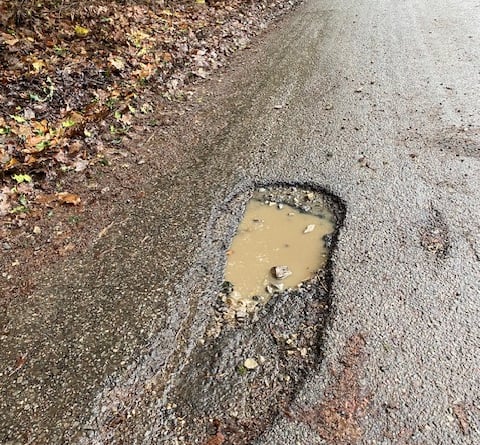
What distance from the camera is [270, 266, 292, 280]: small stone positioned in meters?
2.92

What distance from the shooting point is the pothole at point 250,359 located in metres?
2.14

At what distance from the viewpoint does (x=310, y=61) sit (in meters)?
6.09

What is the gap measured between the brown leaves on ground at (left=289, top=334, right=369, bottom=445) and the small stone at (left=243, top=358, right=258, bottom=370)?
1.07ft

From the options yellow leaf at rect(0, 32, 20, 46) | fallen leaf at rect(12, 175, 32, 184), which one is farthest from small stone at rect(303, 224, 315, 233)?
yellow leaf at rect(0, 32, 20, 46)

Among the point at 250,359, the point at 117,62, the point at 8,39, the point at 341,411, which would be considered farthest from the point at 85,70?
the point at 341,411

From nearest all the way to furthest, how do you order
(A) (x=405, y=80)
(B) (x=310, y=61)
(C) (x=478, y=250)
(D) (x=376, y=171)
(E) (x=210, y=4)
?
1. (C) (x=478, y=250)
2. (D) (x=376, y=171)
3. (A) (x=405, y=80)
4. (B) (x=310, y=61)
5. (E) (x=210, y=4)

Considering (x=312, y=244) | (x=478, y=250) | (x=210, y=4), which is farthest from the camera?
(x=210, y=4)

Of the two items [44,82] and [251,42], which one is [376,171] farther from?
[251,42]

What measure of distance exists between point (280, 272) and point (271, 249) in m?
0.26

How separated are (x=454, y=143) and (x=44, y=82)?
13.3 feet

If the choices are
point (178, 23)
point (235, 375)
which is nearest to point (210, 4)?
point (178, 23)

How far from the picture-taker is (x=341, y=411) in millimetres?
2133

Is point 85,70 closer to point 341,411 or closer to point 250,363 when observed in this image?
point 250,363

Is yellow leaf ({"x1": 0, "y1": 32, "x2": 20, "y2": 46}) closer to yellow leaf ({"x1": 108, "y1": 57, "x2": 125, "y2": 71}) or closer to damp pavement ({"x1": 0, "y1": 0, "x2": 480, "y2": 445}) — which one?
yellow leaf ({"x1": 108, "y1": 57, "x2": 125, "y2": 71})
